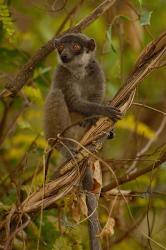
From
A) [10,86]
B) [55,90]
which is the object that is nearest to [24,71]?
[10,86]

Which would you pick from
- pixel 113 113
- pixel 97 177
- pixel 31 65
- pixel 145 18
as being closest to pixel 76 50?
pixel 31 65

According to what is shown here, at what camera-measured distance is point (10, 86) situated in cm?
485

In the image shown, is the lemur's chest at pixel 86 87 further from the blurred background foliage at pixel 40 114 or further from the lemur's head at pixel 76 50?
the blurred background foliage at pixel 40 114

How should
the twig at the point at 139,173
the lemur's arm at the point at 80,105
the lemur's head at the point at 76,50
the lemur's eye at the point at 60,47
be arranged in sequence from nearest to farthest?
1. the twig at the point at 139,173
2. the lemur's arm at the point at 80,105
3. the lemur's eye at the point at 60,47
4. the lemur's head at the point at 76,50

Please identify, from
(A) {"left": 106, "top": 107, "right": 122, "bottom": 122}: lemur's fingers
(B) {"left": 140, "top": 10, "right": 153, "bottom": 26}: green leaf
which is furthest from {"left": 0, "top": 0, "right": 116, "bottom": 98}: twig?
(A) {"left": 106, "top": 107, "right": 122, "bottom": 122}: lemur's fingers

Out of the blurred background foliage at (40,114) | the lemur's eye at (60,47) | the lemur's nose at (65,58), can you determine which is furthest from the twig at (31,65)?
the lemur's nose at (65,58)

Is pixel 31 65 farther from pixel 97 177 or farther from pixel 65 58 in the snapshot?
pixel 97 177

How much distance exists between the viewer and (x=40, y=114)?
7.13 metres

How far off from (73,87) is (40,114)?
1.38 metres

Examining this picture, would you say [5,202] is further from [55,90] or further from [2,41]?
[2,41]

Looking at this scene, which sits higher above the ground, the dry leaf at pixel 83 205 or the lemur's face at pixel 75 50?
Answer: the lemur's face at pixel 75 50

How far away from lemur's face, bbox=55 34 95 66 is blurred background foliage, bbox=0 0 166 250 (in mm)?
156

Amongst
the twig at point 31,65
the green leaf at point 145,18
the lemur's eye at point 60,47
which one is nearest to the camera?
the green leaf at point 145,18

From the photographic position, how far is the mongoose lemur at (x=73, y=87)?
562cm
